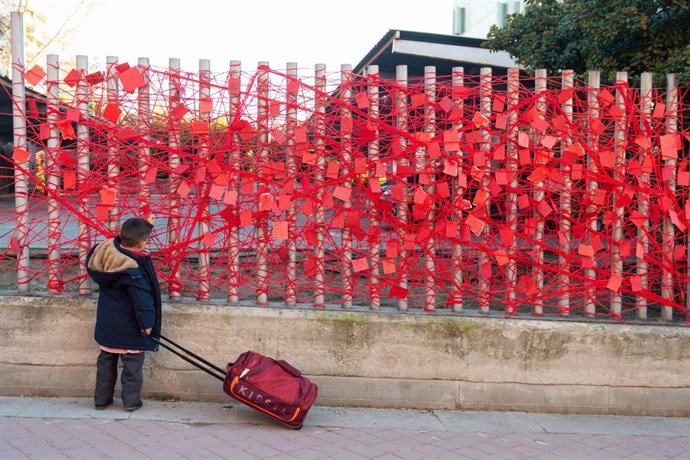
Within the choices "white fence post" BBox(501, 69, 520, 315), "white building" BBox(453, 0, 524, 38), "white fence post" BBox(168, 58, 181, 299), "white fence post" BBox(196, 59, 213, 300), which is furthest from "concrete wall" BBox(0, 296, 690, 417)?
"white building" BBox(453, 0, 524, 38)

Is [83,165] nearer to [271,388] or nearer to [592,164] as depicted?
[271,388]

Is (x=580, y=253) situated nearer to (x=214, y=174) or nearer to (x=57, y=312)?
(x=214, y=174)

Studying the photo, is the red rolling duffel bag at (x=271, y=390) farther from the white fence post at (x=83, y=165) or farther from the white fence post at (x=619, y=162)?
the white fence post at (x=619, y=162)

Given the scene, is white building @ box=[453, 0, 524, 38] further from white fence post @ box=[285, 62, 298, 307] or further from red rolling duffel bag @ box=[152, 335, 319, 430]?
red rolling duffel bag @ box=[152, 335, 319, 430]

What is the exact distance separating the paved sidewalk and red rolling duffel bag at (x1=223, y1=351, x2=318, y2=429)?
0.52ft

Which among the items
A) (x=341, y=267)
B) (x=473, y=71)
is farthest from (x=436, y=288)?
(x=473, y=71)

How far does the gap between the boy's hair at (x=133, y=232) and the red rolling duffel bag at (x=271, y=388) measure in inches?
42.7

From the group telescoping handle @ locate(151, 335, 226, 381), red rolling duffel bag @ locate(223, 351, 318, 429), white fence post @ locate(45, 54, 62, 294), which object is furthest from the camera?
white fence post @ locate(45, 54, 62, 294)

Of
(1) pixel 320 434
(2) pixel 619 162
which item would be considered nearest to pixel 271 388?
(1) pixel 320 434

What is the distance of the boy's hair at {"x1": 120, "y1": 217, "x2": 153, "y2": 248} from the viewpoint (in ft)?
14.8

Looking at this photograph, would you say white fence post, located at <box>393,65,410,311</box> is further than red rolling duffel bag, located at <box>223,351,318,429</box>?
Yes

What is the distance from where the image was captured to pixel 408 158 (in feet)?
16.3

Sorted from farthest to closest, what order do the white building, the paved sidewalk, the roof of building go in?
1. the white building
2. the roof of building
3. the paved sidewalk

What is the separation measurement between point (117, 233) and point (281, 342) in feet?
4.94
